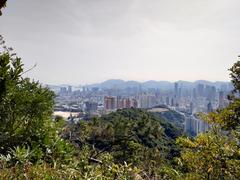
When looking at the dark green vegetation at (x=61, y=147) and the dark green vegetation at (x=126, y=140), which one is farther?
the dark green vegetation at (x=126, y=140)

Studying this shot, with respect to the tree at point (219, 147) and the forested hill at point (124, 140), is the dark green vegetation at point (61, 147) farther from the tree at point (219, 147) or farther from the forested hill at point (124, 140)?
the forested hill at point (124, 140)

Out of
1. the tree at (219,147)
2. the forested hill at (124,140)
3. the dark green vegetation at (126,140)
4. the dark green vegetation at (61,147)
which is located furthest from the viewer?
the forested hill at (124,140)

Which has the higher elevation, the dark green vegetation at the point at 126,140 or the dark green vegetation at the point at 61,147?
the dark green vegetation at the point at 61,147

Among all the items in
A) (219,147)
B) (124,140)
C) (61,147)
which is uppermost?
(219,147)

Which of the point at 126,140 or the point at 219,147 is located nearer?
the point at 219,147

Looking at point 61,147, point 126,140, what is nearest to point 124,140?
point 126,140

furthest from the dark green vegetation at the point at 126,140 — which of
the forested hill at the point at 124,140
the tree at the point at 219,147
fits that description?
the tree at the point at 219,147

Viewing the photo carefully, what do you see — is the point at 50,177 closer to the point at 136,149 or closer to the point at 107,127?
the point at 136,149

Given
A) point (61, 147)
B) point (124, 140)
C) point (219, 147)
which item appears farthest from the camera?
point (124, 140)

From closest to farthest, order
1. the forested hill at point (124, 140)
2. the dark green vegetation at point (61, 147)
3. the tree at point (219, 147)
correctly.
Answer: the dark green vegetation at point (61, 147)
the tree at point (219, 147)
the forested hill at point (124, 140)

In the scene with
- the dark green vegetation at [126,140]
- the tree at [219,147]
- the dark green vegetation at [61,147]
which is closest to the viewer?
the dark green vegetation at [61,147]

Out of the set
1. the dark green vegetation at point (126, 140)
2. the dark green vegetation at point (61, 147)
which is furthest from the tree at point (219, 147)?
the dark green vegetation at point (126, 140)

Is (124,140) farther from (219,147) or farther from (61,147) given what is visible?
(219,147)
